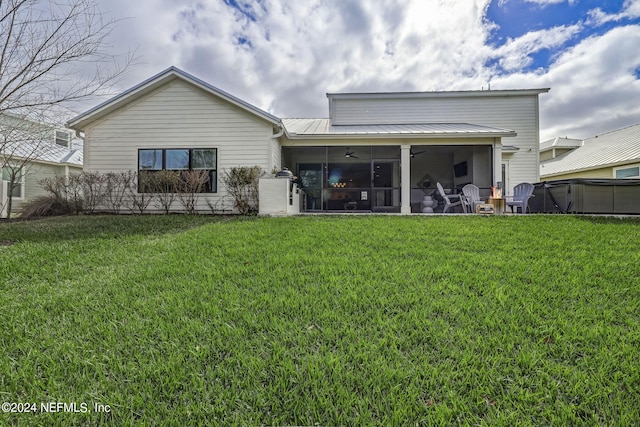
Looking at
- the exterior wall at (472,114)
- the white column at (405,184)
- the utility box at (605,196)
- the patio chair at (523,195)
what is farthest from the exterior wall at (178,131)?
the utility box at (605,196)

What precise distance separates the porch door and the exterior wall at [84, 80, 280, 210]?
577cm

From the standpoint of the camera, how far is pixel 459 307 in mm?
2619

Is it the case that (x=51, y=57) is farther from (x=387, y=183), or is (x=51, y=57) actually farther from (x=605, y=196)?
(x=605, y=196)

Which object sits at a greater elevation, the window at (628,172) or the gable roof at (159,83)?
the gable roof at (159,83)

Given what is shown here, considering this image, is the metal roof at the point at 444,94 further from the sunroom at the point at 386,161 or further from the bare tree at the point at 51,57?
the bare tree at the point at 51,57

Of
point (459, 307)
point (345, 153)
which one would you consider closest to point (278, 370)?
point (459, 307)

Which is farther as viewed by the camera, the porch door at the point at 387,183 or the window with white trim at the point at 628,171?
the window with white trim at the point at 628,171

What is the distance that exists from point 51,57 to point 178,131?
488cm

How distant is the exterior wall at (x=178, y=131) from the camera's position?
32.5ft

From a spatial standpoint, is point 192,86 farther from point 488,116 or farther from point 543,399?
point 488,116

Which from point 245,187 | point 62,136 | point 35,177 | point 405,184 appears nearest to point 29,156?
point 62,136

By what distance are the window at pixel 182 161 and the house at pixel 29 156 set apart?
2018 mm

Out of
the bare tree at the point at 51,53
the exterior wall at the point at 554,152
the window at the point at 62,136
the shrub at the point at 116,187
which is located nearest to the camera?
the bare tree at the point at 51,53

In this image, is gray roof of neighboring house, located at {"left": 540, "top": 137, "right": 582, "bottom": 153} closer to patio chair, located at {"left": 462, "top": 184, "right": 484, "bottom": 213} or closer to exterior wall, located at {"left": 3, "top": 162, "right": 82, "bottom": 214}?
patio chair, located at {"left": 462, "top": 184, "right": 484, "bottom": 213}
